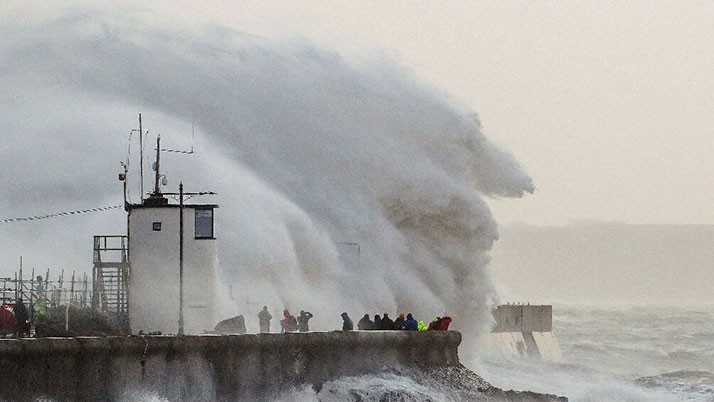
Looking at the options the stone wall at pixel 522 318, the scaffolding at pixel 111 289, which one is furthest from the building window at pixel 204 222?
the stone wall at pixel 522 318

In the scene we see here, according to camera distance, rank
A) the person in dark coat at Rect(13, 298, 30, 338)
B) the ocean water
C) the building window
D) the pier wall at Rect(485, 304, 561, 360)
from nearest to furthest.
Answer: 1. the person in dark coat at Rect(13, 298, 30, 338)
2. the building window
3. the ocean water
4. the pier wall at Rect(485, 304, 561, 360)

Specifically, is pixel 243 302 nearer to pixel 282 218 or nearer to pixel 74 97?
pixel 282 218

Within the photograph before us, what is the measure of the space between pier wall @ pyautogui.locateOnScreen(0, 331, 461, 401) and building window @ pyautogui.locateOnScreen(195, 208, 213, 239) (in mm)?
2481

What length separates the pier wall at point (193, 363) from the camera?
23.1m

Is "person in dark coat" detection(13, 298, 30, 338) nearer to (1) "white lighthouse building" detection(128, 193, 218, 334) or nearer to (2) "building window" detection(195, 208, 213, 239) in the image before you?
(1) "white lighthouse building" detection(128, 193, 218, 334)

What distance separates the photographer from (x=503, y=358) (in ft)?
180

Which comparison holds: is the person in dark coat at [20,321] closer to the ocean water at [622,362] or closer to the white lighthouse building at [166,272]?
the white lighthouse building at [166,272]

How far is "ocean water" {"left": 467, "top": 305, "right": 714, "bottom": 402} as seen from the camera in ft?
133

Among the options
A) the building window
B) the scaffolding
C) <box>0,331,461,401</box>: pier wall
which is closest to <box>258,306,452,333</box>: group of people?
<box>0,331,461,401</box>: pier wall

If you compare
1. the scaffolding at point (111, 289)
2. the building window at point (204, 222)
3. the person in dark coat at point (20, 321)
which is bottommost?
the person in dark coat at point (20, 321)

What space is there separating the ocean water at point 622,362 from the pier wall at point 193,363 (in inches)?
366

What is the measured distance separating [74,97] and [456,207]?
9808 millimetres

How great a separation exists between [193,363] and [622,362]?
36368 mm

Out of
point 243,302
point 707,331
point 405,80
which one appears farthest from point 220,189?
point 707,331
